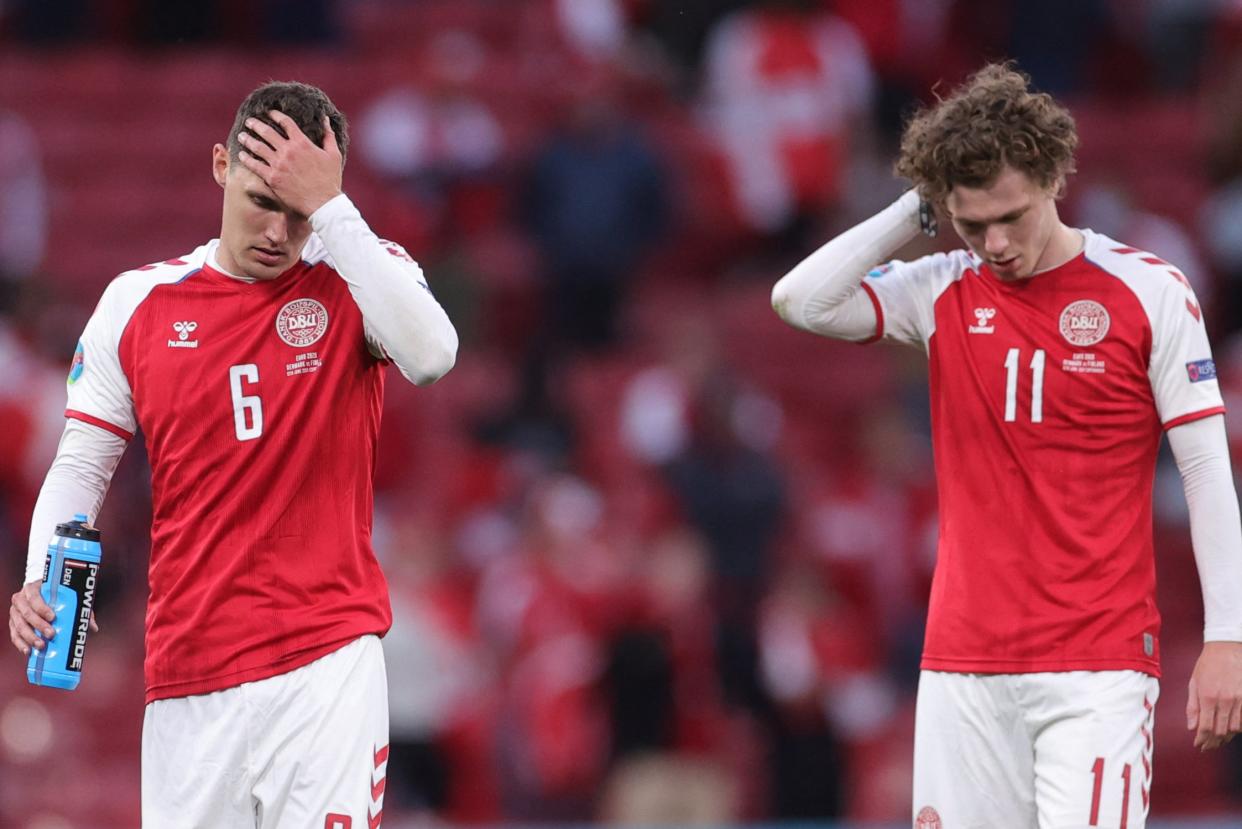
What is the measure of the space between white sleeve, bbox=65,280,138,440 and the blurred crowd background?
559cm

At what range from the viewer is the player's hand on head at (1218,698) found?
17.5 feet

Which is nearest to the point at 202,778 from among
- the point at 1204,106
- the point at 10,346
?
the point at 10,346

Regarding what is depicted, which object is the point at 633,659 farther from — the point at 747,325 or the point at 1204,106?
the point at 1204,106

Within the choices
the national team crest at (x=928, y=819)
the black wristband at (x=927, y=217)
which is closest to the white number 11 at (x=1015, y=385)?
the black wristband at (x=927, y=217)

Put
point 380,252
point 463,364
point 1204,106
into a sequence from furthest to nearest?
point 1204,106 < point 463,364 < point 380,252

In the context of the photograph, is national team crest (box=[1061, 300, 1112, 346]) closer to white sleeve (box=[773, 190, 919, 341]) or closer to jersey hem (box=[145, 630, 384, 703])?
white sleeve (box=[773, 190, 919, 341])

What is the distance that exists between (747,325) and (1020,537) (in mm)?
8121

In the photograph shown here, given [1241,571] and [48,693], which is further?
[48,693]

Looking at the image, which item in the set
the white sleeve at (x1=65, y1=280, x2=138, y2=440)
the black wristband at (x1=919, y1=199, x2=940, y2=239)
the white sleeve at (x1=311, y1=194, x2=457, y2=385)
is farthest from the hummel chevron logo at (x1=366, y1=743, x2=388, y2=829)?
the black wristband at (x1=919, y1=199, x2=940, y2=239)

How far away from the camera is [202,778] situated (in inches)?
204

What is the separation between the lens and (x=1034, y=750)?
18.1 ft

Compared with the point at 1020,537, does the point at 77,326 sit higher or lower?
higher

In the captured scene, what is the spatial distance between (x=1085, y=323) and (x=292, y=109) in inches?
85.0

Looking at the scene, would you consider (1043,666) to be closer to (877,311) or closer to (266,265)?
(877,311)
